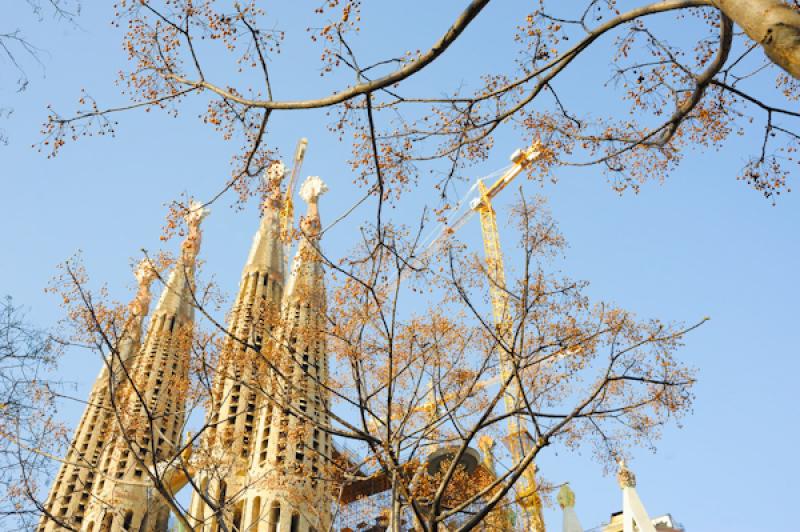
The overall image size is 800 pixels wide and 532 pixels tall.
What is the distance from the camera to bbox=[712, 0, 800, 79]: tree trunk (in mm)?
4328

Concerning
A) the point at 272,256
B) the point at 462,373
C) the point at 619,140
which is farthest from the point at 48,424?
the point at 272,256

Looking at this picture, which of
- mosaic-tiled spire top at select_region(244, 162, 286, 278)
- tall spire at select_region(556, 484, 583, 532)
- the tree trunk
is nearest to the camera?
the tree trunk

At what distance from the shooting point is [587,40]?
6.14 meters

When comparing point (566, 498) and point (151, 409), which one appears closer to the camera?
point (151, 409)

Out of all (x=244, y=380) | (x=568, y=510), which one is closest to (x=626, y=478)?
(x=568, y=510)

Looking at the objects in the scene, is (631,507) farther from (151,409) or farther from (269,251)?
(269,251)

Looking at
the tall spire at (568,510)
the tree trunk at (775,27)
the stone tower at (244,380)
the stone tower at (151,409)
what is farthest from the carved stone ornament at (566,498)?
the tree trunk at (775,27)

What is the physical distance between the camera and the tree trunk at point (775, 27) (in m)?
4.33

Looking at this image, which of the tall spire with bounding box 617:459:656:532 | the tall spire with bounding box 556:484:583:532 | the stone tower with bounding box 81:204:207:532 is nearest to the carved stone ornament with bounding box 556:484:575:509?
the tall spire with bounding box 556:484:583:532

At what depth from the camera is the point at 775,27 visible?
14.4ft

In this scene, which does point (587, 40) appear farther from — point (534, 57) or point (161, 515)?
point (161, 515)

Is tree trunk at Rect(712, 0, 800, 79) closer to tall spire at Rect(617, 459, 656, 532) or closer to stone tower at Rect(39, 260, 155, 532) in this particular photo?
tall spire at Rect(617, 459, 656, 532)

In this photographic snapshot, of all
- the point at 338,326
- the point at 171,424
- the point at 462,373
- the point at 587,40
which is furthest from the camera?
the point at 171,424

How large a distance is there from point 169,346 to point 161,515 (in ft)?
35.1
